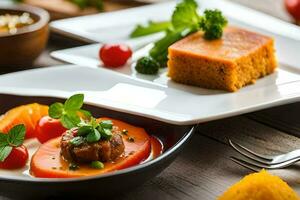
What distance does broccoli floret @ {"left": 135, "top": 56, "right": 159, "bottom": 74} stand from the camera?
3746 mm

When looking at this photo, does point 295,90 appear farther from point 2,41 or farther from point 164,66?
point 2,41

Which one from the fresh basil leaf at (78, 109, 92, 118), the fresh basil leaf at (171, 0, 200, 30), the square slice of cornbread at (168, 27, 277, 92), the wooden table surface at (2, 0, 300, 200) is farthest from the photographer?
the fresh basil leaf at (171, 0, 200, 30)

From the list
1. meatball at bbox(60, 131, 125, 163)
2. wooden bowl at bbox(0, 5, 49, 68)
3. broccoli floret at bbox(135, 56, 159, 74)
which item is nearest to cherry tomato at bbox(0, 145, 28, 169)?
meatball at bbox(60, 131, 125, 163)

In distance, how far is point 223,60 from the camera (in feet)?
11.6

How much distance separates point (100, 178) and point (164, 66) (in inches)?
61.4

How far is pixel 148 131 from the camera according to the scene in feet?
10.1

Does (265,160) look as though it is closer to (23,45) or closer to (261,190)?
(261,190)

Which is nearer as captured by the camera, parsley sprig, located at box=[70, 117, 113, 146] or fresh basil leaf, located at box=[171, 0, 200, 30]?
parsley sprig, located at box=[70, 117, 113, 146]

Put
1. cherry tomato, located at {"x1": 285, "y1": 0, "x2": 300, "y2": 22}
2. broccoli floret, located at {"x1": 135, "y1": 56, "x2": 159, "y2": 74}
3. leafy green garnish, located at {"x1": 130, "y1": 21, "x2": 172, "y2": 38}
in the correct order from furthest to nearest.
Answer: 1. cherry tomato, located at {"x1": 285, "y1": 0, "x2": 300, "y2": 22}
2. leafy green garnish, located at {"x1": 130, "y1": 21, "x2": 172, "y2": 38}
3. broccoli floret, located at {"x1": 135, "y1": 56, "x2": 159, "y2": 74}

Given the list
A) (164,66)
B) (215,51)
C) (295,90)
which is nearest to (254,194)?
(295,90)

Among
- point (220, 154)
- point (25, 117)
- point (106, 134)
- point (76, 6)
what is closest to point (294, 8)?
point (76, 6)

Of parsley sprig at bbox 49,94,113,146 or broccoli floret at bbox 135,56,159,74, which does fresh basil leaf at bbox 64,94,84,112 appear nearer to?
parsley sprig at bbox 49,94,113,146

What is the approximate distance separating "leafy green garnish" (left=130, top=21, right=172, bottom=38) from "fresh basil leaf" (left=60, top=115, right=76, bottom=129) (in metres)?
1.51

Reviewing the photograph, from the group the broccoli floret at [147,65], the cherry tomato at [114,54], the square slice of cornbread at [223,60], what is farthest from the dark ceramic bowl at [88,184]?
the cherry tomato at [114,54]
